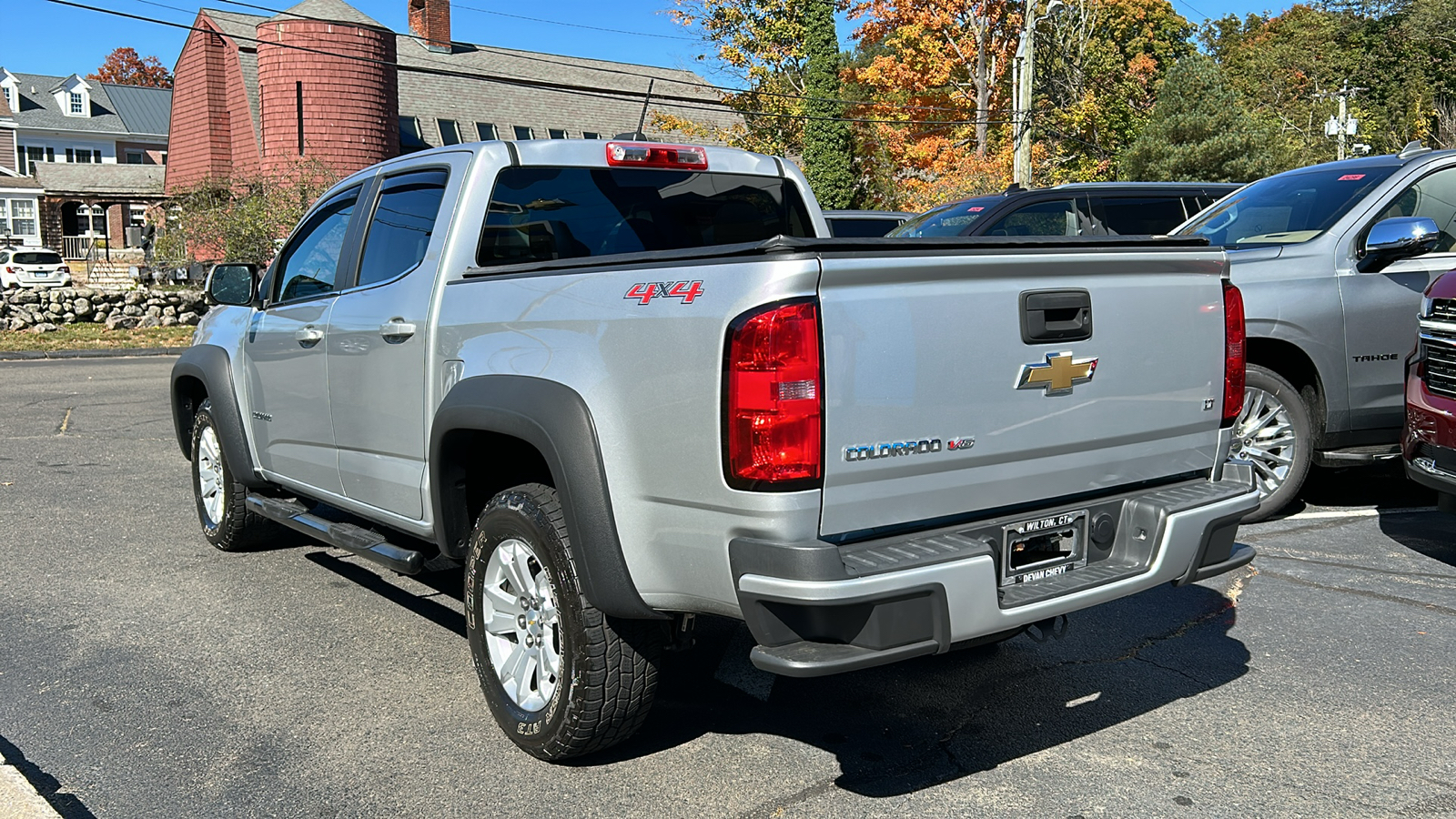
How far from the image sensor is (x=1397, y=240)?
249 inches

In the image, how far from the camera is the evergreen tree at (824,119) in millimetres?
35844

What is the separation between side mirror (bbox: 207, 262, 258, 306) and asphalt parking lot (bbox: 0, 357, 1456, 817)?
1390 mm

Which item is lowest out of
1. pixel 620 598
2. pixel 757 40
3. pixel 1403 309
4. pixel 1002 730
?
pixel 1002 730

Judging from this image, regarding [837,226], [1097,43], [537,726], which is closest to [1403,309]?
[537,726]

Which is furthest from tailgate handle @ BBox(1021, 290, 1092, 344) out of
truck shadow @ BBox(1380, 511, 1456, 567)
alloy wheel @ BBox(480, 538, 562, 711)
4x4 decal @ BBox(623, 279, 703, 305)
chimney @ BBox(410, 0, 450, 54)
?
chimney @ BBox(410, 0, 450, 54)

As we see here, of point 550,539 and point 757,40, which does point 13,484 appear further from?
point 757,40

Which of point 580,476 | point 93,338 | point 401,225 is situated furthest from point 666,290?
point 93,338

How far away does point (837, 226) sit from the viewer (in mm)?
14953

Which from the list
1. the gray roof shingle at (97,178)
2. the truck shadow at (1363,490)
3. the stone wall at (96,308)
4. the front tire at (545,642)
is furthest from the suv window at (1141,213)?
the gray roof shingle at (97,178)

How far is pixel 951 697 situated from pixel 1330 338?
3.59 m

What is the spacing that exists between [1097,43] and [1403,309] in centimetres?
4497

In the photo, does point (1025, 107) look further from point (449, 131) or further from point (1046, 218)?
point (449, 131)

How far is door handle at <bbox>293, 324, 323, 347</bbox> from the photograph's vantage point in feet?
16.7

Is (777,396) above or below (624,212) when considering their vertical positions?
below
